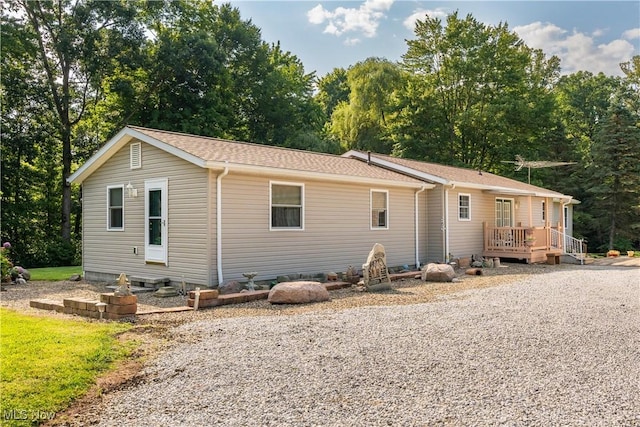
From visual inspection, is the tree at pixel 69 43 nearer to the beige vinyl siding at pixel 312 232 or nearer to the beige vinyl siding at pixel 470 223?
the beige vinyl siding at pixel 312 232

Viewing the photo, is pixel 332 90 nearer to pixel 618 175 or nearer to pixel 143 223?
pixel 618 175

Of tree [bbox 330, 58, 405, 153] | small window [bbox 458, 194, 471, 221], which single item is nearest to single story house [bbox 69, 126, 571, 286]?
small window [bbox 458, 194, 471, 221]

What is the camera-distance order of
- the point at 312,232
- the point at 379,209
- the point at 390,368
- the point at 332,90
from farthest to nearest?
the point at 332,90 → the point at 379,209 → the point at 312,232 → the point at 390,368

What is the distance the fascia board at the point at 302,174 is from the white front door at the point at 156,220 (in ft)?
5.85

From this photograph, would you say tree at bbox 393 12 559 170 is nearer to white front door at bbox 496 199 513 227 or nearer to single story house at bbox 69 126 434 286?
white front door at bbox 496 199 513 227

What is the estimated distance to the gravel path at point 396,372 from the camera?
359 cm

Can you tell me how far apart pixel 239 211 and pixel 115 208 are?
3820 millimetres

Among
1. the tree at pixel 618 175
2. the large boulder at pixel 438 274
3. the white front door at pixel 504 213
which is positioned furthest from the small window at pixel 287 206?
the tree at pixel 618 175

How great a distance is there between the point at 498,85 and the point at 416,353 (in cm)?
2888

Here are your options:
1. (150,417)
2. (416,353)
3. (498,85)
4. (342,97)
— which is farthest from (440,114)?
(150,417)

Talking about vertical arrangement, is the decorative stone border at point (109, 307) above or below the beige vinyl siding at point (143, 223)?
below

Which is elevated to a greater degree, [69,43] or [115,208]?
[69,43]

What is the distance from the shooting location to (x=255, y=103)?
29297 millimetres

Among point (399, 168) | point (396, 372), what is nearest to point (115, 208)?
point (399, 168)
